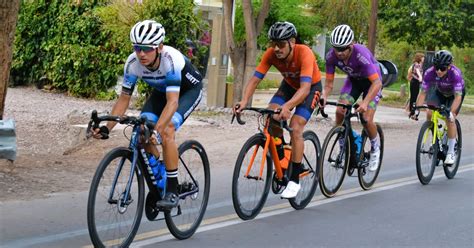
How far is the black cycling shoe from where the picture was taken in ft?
23.8

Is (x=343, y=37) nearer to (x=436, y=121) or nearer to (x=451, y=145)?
(x=436, y=121)

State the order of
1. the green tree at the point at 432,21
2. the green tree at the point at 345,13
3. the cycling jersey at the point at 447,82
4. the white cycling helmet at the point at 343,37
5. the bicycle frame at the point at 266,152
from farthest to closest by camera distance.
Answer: the green tree at the point at 345,13 < the green tree at the point at 432,21 < the cycling jersey at the point at 447,82 < the white cycling helmet at the point at 343,37 < the bicycle frame at the point at 266,152

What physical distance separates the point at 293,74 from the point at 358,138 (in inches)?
70.6

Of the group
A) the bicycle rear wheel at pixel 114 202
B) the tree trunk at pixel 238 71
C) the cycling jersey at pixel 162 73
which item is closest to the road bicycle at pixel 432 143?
the cycling jersey at pixel 162 73

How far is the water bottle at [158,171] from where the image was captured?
7242 mm

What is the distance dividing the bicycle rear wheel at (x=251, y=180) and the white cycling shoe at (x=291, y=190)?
7.5 inches

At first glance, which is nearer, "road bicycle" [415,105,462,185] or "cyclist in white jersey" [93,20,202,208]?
"cyclist in white jersey" [93,20,202,208]

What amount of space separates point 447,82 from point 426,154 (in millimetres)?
1053

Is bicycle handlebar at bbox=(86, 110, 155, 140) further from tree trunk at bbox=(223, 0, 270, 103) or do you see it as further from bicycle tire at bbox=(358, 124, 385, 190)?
tree trunk at bbox=(223, 0, 270, 103)

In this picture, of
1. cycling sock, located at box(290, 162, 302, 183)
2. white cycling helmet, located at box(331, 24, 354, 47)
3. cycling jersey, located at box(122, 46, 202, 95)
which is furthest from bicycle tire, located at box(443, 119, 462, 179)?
cycling jersey, located at box(122, 46, 202, 95)

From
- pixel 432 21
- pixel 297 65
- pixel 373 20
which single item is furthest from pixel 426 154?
pixel 432 21

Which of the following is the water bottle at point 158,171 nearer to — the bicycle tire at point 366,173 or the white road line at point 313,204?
the white road line at point 313,204

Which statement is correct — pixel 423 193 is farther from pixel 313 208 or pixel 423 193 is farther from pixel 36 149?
pixel 36 149

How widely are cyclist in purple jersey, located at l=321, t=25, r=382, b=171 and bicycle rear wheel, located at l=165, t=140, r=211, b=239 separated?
2237mm
